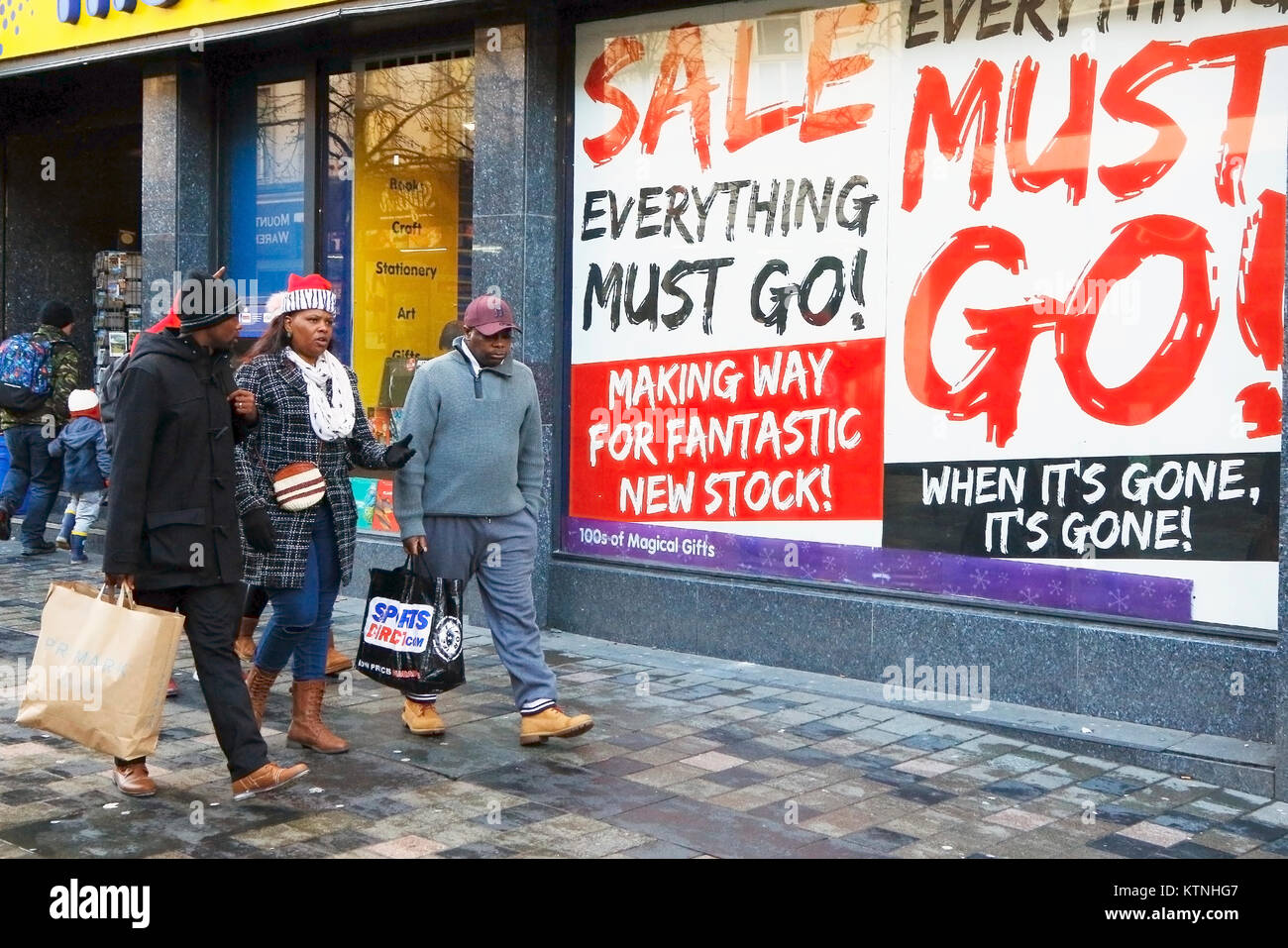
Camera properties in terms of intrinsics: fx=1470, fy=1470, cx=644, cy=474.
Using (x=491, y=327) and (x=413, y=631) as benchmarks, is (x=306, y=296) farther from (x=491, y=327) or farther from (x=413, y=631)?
(x=413, y=631)

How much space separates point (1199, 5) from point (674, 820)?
4.24 m

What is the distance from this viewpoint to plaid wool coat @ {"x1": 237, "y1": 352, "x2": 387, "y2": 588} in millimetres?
5695

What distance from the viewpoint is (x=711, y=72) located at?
8281 millimetres

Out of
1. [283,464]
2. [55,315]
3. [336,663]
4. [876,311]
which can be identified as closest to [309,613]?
[283,464]

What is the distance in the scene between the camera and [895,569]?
7492mm

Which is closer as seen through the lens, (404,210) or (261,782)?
(261,782)

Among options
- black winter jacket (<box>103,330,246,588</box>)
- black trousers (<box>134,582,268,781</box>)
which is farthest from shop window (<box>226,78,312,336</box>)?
black trousers (<box>134,582,268,781</box>)

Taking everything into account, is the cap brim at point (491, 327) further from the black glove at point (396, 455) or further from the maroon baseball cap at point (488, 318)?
the black glove at point (396, 455)

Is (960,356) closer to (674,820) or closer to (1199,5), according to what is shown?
(1199,5)

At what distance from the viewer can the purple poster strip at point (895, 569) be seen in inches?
262

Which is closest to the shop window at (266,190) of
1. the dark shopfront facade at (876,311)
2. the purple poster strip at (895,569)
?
the dark shopfront facade at (876,311)
